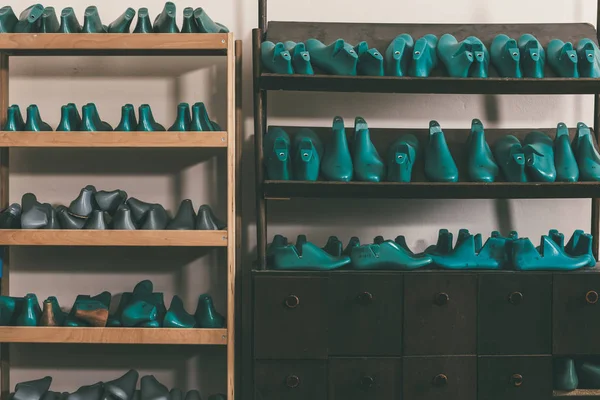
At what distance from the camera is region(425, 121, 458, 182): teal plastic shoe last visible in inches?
98.4

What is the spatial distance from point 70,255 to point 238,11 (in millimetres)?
1255

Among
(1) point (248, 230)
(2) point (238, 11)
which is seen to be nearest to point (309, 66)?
(2) point (238, 11)

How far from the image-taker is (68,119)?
2555mm

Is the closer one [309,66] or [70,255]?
[309,66]

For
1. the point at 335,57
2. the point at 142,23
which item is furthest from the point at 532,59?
the point at 142,23

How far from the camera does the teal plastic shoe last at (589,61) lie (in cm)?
250

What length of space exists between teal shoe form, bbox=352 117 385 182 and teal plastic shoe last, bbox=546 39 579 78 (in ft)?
2.48

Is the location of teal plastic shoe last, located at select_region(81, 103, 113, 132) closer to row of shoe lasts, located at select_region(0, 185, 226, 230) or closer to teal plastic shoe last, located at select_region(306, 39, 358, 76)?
row of shoe lasts, located at select_region(0, 185, 226, 230)

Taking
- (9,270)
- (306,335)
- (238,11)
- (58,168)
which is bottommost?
(306,335)

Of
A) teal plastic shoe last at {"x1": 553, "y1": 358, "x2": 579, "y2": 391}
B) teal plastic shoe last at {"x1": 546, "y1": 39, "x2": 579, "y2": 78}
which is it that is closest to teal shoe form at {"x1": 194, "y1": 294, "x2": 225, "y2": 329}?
teal plastic shoe last at {"x1": 553, "y1": 358, "x2": 579, "y2": 391}

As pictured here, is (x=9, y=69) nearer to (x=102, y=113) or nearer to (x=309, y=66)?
(x=102, y=113)

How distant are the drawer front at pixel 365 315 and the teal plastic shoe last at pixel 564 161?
0.72 metres

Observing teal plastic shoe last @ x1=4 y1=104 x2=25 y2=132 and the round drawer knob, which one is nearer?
the round drawer knob

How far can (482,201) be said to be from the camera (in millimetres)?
2920
